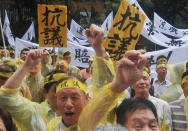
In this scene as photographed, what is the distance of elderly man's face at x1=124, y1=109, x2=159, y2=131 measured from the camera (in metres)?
2.70

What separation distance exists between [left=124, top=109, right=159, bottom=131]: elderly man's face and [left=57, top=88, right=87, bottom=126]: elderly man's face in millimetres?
855

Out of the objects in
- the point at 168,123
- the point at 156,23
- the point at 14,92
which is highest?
the point at 156,23

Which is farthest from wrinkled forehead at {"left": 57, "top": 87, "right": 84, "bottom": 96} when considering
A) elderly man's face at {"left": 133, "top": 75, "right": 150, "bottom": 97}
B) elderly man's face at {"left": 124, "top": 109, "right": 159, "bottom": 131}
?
elderly man's face at {"left": 133, "top": 75, "right": 150, "bottom": 97}

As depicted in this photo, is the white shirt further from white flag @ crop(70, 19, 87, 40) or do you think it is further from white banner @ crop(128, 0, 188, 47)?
white flag @ crop(70, 19, 87, 40)

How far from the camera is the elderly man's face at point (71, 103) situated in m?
3.65

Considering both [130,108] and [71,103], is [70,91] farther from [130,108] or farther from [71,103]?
[130,108]

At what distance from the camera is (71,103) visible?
3664 millimetres

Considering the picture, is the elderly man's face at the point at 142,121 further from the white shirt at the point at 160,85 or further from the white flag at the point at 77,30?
the white flag at the point at 77,30

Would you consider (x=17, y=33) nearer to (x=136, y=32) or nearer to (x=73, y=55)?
(x=73, y=55)

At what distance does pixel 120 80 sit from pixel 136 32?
2745 mm

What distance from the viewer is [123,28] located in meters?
5.66

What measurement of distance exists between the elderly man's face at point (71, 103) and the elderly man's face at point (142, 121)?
855 mm

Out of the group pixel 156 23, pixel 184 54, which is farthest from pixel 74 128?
pixel 156 23

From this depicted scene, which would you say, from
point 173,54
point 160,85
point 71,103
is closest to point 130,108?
point 71,103
